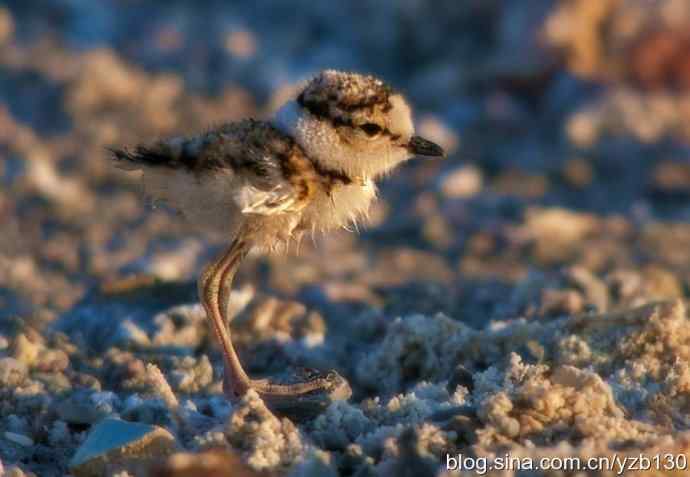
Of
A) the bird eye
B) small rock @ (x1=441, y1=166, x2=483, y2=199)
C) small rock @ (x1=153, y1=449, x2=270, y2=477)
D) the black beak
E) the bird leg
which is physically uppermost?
small rock @ (x1=441, y1=166, x2=483, y2=199)

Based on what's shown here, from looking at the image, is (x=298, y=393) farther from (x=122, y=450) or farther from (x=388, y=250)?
(x=388, y=250)

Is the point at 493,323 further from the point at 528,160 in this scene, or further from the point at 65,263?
the point at 528,160

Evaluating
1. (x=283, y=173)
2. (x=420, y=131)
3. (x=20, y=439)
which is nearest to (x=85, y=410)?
(x=20, y=439)

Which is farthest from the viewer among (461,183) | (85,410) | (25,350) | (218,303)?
(461,183)

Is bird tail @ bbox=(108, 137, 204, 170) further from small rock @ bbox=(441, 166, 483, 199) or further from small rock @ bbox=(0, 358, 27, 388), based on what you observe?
small rock @ bbox=(441, 166, 483, 199)

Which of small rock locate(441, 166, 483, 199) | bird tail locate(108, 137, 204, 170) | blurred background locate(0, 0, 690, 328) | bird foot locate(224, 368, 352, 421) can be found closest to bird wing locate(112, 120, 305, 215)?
bird tail locate(108, 137, 204, 170)
